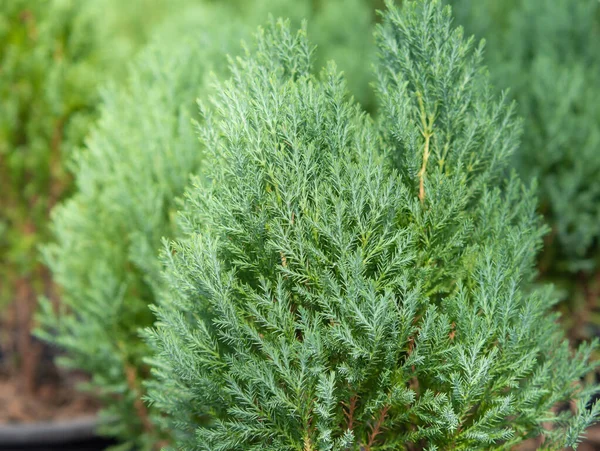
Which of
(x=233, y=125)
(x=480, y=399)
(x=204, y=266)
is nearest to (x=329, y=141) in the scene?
(x=233, y=125)

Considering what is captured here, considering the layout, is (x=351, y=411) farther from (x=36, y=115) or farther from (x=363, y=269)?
(x=36, y=115)

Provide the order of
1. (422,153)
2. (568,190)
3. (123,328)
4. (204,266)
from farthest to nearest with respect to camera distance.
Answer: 1. (568,190)
2. (123,328)
3. (422,153)
4. (204,266)

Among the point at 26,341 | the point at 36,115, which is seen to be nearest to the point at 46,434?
the point at 26,341

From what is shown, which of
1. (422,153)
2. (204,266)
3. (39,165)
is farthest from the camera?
(39,165)

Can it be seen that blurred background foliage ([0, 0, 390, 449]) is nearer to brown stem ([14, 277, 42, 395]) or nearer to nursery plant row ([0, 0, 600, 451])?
brown stem ([14, 277, 42, 395])

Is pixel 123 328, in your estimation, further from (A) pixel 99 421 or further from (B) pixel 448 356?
(B) pixel 448 356

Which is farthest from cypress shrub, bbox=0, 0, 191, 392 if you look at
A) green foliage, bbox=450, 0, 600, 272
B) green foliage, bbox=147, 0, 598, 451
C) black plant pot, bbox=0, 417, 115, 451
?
green foliage, bbox=450, 0, 600, 272
